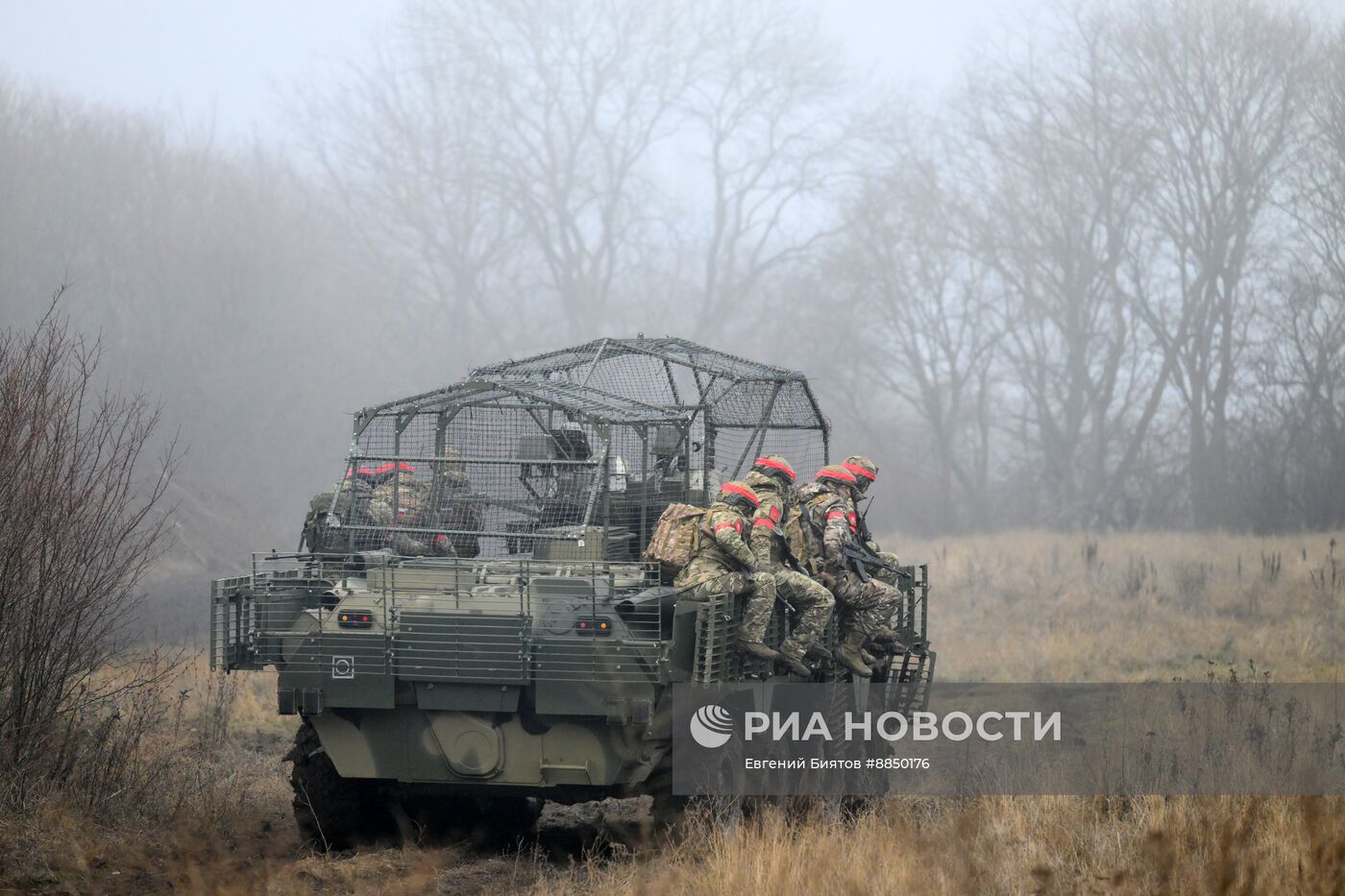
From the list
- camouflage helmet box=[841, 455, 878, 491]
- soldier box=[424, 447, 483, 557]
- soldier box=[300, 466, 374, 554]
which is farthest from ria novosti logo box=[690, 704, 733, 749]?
soldier box=[300, 466, 374, 554]

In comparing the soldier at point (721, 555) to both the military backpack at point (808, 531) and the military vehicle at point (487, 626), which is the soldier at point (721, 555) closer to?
the military vehicle at point (487, 626)

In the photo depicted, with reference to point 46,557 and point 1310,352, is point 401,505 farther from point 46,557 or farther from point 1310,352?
point 1310,352

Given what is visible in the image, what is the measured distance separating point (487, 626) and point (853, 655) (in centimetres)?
310

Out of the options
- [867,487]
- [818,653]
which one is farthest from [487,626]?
[867,487]

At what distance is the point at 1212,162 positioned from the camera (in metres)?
33.9

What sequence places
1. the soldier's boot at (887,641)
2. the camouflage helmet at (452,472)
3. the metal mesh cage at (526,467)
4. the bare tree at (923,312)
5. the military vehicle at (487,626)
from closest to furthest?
the military vehicle at (487,626) < the soldier's boot at (887,641) < the metal mesh cage at (526,467) < the camouflage helmet at (452,472) < the bare tree at (923,312)

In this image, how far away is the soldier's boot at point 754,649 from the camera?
363 inches

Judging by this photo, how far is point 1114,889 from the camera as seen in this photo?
6562 millimetres

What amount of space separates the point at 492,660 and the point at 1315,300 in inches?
997

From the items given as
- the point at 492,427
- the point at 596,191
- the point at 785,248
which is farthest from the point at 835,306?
the point at 492,427

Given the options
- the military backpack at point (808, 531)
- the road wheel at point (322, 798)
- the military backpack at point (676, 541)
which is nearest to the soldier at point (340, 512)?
the road wheel at point (322, 798)

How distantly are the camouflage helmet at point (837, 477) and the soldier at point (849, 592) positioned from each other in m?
0.10

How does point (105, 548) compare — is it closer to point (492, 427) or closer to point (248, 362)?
point (492, 427)

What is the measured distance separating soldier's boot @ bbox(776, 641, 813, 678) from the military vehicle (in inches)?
3.2
